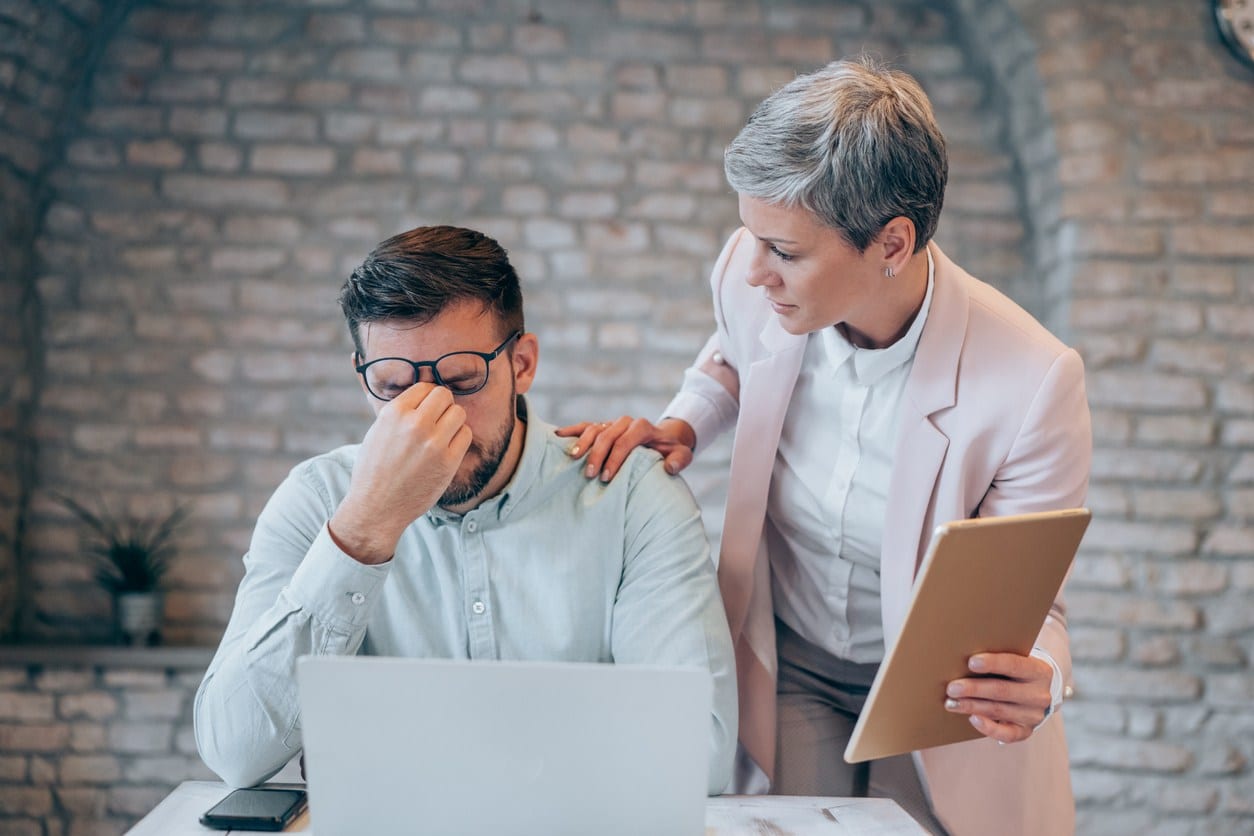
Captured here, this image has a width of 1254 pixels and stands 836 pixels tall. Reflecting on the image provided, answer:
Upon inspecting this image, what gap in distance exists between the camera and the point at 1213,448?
3.14 metres

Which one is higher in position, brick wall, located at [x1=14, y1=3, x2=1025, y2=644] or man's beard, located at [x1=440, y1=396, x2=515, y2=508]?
brick wall, located at [x1=14, y1=3, x2=1025, y2=644]

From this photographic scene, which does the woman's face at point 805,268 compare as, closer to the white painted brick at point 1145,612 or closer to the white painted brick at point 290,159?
the white painted brick at point 1145,612

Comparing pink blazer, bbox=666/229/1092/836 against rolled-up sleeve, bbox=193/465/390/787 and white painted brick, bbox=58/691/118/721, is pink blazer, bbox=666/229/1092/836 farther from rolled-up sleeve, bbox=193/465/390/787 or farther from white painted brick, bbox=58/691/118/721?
white painted brick, bbox=58/691/118/721

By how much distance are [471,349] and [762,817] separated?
2.42ft

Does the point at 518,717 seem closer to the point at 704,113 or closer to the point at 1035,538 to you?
the point at 1035,538

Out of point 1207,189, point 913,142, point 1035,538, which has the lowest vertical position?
point 1035,538

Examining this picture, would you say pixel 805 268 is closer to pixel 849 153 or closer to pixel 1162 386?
pixel 849 153

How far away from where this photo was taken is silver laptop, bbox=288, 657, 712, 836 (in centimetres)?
99

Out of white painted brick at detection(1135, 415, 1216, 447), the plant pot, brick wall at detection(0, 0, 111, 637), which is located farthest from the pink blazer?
brick wall at detection(0, 0, 111, 637)

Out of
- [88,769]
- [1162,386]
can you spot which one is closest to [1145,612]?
[1162,386]

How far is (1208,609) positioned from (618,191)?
212cm

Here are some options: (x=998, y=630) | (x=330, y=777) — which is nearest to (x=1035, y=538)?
(x=998, y=630)

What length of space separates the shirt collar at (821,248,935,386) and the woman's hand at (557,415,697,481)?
0.30 m

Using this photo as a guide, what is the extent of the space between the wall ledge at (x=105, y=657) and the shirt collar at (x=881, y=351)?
228cm
